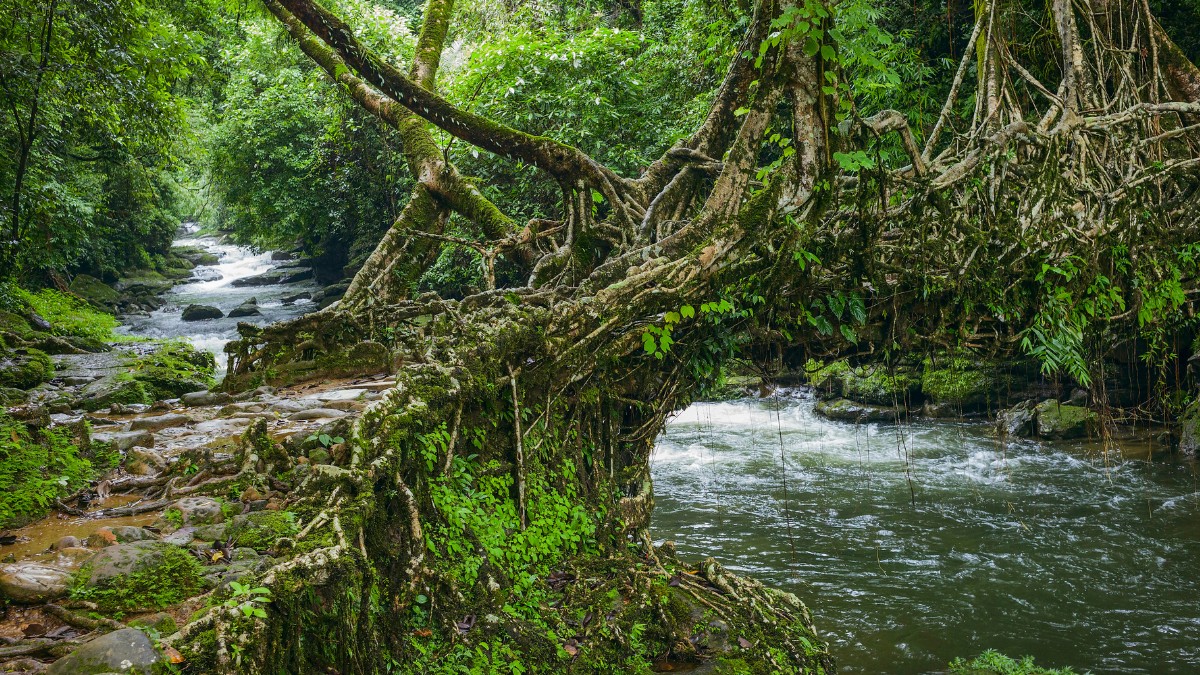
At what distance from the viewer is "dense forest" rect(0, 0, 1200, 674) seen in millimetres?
2895

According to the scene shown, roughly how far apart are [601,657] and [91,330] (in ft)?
44.1

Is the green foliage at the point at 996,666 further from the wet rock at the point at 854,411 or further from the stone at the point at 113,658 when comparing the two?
the wet rock at the point at 854,411

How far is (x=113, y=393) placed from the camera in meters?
6.08

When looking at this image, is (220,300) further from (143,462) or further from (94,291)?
(143,462)

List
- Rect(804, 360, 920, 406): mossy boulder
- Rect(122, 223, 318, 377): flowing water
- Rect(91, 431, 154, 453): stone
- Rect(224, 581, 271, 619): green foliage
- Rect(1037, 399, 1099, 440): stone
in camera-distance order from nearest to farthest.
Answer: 1. Rect(224, 581, 271, 619): green foliage
2. Rect(91, 431, 154, 453): stone
3. Rect(1037, 399, 1099, 440): stone
4. Rect(804, 360, 920, 406): mossy boulder
5. Rect(122, 223, 318, 377): flowing water

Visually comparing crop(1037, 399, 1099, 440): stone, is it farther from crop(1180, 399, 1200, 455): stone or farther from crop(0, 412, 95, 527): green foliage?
crop(0, 412, 95, 527): green foliage

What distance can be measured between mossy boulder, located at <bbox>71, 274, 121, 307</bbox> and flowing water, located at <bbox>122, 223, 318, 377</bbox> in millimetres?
909

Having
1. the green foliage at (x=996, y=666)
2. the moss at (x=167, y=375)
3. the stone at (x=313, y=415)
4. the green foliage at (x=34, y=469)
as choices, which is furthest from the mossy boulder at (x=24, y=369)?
the green foliage at (x=996, y=666)

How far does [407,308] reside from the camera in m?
6.64

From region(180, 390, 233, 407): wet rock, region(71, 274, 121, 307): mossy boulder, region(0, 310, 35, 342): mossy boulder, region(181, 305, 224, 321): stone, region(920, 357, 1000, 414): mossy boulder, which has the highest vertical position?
region(71, 274, 121, 307): mossy boulder

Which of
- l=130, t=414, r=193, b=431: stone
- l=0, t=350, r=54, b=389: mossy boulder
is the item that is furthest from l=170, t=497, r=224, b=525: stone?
l=0, t=350, r=54, b=389: mossy boulder

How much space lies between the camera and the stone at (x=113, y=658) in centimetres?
193

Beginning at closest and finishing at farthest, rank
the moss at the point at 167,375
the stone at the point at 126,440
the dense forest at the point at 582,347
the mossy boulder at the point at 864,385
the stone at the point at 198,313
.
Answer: the dense forest at the point at 582,347, the stone at the point at 126,440, the moss at the point at 167,375, the mossy boulder at the point at 864,385, the stone at the point at 198,313

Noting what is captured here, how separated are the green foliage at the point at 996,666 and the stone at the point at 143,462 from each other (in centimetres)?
538
